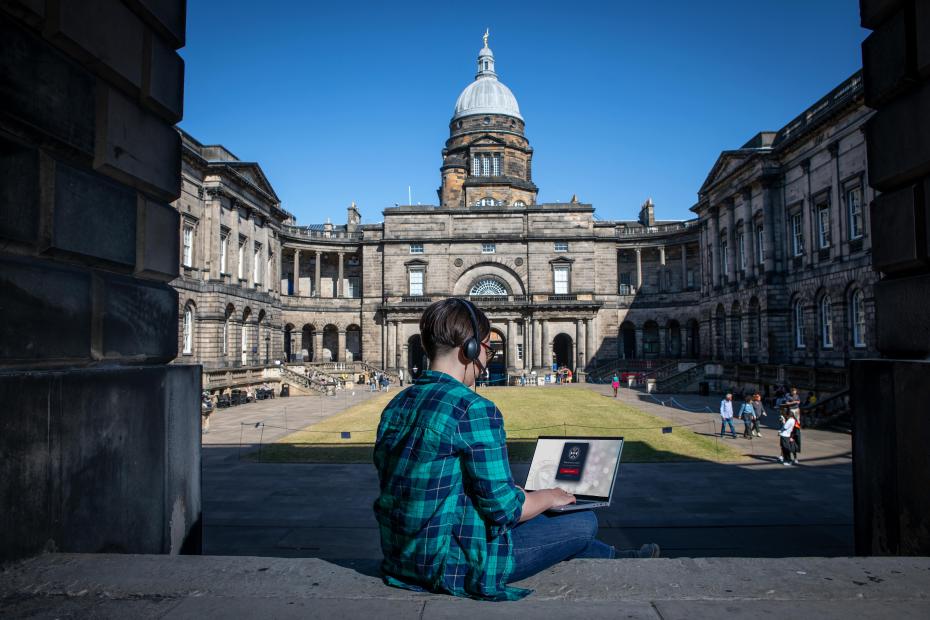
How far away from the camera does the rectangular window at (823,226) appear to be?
2878 cm

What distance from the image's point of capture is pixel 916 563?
11.5 ft

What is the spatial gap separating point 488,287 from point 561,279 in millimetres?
6245

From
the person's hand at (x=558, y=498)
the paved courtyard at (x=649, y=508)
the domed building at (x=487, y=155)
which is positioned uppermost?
the domed building at (x=487, y=155)

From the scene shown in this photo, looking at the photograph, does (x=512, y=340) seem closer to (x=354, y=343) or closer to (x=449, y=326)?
(x=354, y=343)

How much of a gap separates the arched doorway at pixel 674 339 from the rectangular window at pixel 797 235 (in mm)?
21375

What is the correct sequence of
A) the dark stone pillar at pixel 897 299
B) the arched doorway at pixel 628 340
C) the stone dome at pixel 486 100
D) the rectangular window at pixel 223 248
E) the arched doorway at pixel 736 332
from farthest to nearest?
the stone dome at pixel 486 100 < the arched doorway at pixel 628 340 < the arched doorway at pixel 736 332 < the rectangular window at pixel 223 248 < the dark stone pillar at pixel 897 299

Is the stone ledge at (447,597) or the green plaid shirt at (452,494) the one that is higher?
the green plaid shirt at (452,494)

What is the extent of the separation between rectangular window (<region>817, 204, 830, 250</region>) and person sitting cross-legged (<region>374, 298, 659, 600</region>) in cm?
3040

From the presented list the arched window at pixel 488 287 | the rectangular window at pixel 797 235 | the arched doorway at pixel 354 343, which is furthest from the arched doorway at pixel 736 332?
the arched doorway at pixel 354 343

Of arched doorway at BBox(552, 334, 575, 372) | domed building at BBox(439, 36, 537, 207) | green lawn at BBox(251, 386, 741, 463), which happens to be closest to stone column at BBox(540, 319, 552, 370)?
arched doorway at BBox(552, 334, 575, 372)

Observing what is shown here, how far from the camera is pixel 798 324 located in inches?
1254

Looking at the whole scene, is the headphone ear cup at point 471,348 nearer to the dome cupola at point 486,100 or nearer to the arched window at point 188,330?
the arched window at point 188,330

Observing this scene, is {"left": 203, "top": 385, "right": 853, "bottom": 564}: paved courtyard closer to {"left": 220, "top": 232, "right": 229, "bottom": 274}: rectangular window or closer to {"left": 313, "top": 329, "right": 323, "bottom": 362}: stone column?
{"left": 220, "top": 232, "right": 229, "bottom": 274}: rectangular window

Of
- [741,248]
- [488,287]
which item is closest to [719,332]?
[741,248]
